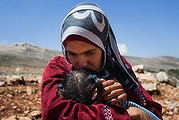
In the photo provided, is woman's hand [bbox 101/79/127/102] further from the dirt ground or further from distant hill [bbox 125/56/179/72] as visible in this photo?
distant hill [bbox 125/56/179/72]

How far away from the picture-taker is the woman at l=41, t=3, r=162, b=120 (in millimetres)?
1773

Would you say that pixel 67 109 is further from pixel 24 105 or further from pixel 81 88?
pixel 24 105

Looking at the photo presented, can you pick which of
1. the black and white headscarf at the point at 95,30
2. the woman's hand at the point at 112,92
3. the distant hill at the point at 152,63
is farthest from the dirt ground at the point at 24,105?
the distant hill at the point at 152,63

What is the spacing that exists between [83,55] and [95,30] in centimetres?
23

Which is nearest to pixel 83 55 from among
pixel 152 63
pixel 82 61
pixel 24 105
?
pixel 82 61

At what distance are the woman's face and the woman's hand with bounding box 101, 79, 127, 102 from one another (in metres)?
0.19

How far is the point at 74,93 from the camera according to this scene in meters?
1.79

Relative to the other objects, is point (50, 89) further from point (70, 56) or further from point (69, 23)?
point (69, 23)

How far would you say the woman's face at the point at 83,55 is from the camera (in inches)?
78.8

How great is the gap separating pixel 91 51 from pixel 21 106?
3.40 metres

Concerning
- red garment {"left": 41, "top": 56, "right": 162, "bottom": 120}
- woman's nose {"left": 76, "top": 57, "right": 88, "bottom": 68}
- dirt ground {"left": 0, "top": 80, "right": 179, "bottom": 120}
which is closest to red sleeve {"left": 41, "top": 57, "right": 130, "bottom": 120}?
red garment {"left": 41, "top": 56, "right": 162, "bottom": 120}

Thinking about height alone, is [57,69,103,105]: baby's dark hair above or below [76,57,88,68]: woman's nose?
below

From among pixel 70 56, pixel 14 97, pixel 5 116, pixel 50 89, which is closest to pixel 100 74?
pixel 70 56

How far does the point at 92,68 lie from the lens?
6.86 ft
